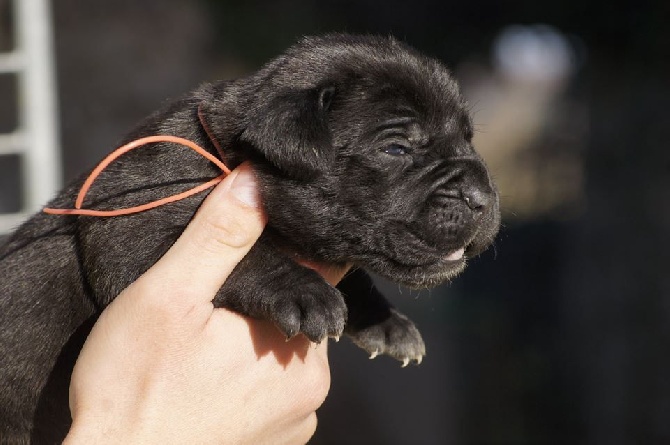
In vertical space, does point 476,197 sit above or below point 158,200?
above

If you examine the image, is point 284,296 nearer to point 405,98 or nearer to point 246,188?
point 246,188

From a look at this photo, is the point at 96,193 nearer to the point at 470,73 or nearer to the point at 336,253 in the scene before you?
the point at 336,253

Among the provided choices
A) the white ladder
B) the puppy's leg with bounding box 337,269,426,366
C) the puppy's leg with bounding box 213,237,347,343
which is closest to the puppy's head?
the puppy's leg with bounding box 213,237,347,343

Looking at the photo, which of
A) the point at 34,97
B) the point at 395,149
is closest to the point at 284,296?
the point at 395,149

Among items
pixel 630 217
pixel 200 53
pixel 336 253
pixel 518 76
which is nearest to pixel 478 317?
pixel 630 217

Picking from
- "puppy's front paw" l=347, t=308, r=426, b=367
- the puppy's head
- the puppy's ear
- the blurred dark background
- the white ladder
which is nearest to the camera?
the puppy's ear

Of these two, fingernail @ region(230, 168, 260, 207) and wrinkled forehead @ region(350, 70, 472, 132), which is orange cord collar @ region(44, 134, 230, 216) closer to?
fingernail @ region(230, 168, 260, 207)
